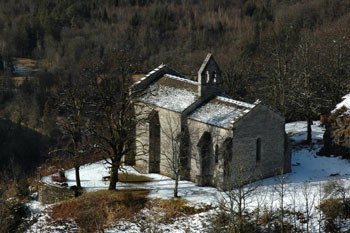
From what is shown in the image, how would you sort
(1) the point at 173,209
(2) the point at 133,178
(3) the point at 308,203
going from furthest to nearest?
(2) the point at 133,178
(1) the point at 173,209
(3) the point at 308,203

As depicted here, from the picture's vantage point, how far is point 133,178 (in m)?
48.2

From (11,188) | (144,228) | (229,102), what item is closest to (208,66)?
(229,102)

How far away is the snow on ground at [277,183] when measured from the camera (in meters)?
39.7

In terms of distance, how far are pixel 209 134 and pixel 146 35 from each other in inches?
4030

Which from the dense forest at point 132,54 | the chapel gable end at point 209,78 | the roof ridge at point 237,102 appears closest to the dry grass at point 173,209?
the dense forest at point 132,54

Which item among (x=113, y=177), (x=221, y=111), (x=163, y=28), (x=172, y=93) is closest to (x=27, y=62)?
(x=163, y=28)

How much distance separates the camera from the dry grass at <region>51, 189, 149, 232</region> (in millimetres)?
40969

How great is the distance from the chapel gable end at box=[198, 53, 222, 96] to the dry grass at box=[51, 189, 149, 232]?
1103 centimetres

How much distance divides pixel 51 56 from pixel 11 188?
98.4 m

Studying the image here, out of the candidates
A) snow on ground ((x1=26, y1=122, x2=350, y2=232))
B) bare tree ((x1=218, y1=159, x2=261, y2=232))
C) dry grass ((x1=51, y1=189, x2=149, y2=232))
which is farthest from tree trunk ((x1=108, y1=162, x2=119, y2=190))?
bare tree ((x1=218, y1=159, x2=261, y2=232))

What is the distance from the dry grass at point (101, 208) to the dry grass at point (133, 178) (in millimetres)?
2451

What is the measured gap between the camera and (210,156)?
4466cm

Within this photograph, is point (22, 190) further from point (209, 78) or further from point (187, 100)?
point (209, 78)

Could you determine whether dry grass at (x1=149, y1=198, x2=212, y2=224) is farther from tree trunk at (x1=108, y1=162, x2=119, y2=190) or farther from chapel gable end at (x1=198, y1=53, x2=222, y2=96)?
chapel gable end at (x1=198, y1=53, x2=222, y2=96)
